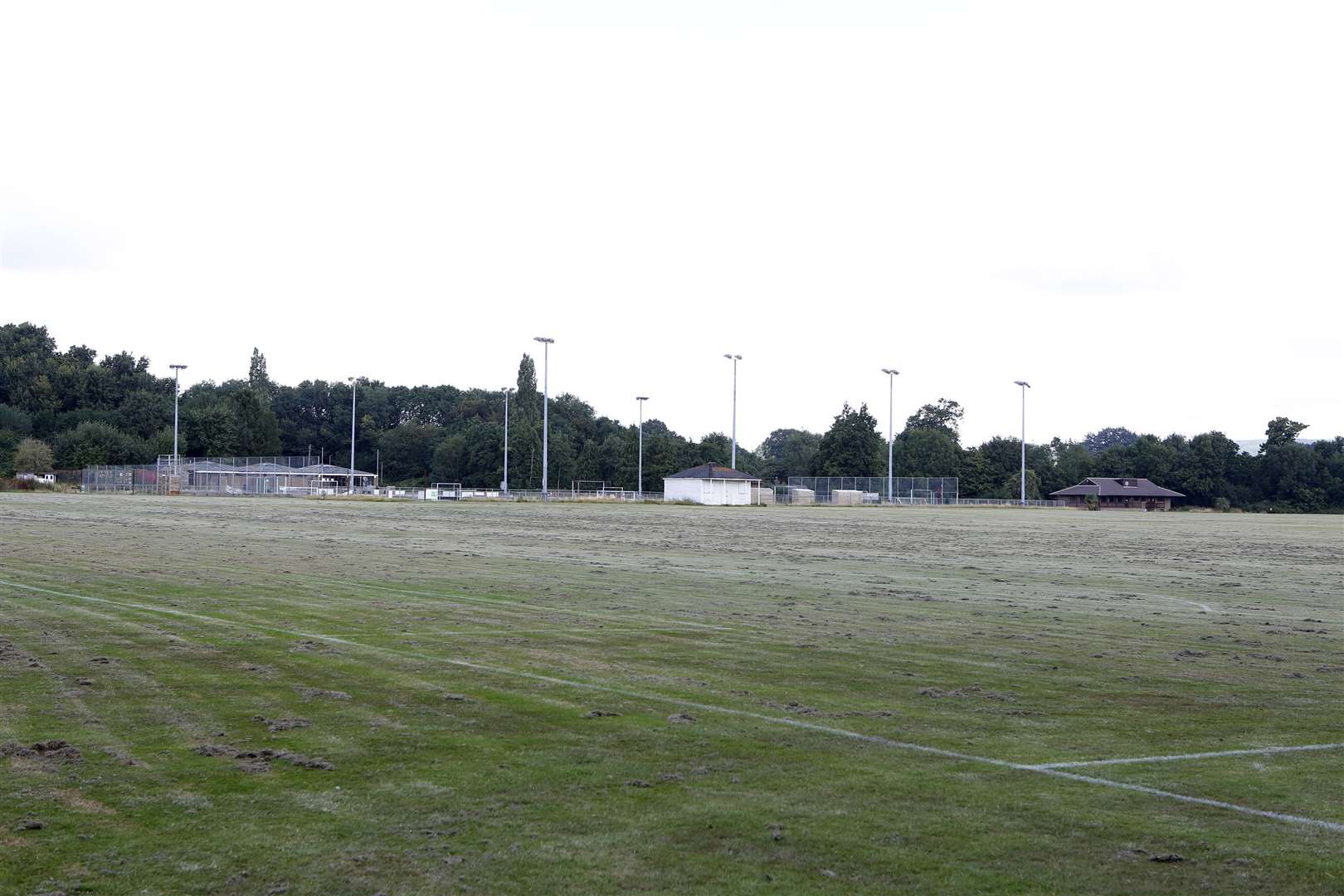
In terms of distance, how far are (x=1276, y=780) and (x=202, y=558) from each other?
2409cm

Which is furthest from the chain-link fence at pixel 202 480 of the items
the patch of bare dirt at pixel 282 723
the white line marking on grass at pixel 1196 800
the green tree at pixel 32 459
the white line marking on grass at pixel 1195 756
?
the white line marking on grass at pixel 1196 800

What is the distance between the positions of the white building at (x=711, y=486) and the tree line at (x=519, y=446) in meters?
20.5

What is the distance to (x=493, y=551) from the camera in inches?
1276

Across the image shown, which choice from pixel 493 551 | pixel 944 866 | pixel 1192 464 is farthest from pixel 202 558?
pixel 1192 464

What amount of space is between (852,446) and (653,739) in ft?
432

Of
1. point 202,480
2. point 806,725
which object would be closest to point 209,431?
point 202,480

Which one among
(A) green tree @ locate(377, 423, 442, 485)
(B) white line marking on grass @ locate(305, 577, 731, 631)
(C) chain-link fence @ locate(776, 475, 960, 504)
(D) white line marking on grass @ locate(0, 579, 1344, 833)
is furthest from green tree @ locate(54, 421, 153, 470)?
(D) white line marking on grass @ locate(0, 579, 1344, 833)

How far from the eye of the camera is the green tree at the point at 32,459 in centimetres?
13362

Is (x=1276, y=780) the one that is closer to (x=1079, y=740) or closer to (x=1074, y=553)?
(x=1079, y=740)

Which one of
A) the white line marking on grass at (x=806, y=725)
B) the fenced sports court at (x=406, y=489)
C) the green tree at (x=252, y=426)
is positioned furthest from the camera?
the green tree at (x=252, y=426)

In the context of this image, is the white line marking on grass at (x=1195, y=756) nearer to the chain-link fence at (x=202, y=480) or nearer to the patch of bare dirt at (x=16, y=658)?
the patch of bare dirt at (x=16, y=658)

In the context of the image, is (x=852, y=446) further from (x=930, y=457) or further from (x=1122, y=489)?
(x=1122, y=489)

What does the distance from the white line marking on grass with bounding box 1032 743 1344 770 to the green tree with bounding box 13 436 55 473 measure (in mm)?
143248

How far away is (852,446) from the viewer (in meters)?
139
